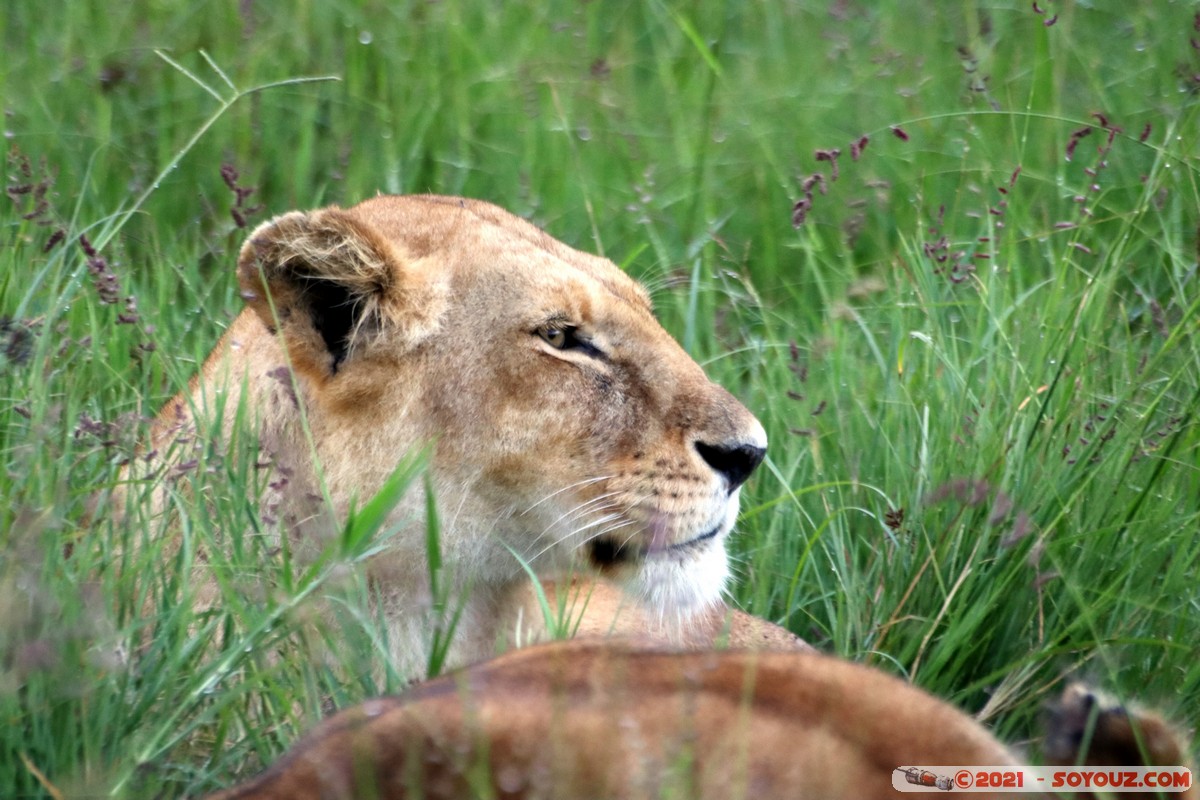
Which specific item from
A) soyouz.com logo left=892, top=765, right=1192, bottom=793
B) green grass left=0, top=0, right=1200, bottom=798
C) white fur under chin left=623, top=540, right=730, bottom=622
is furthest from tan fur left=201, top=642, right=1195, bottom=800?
white fur under chin left=623, top=540, right=730, bottom=622

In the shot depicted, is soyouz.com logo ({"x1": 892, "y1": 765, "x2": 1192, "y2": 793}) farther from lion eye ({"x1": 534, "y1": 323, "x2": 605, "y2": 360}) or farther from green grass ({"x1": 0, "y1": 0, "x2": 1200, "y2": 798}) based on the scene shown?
lion eye ({"x1": 534, "y1": 323, "x2": 605, "y2": 360})

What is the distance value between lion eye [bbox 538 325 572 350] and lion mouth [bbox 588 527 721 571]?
430 millimetres

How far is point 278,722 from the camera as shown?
2.59 metres

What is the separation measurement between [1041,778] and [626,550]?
4.65 feet

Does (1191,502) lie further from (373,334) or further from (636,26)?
(636,26)

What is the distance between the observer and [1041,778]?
1.95 meters

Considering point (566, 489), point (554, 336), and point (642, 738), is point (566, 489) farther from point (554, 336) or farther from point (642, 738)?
point (642, 738)

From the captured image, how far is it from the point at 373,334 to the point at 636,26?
408 cm

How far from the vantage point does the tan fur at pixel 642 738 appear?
5.49 feet

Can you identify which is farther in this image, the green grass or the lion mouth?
the lion mouth

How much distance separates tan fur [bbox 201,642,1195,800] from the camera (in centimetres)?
167

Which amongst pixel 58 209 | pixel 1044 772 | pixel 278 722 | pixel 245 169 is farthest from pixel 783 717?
pixel 245 169

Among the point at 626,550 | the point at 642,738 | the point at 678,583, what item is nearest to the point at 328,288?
the point at 626,550

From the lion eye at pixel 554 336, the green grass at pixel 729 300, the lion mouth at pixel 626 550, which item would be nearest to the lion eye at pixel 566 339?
the lion eye at pixel 554 336
